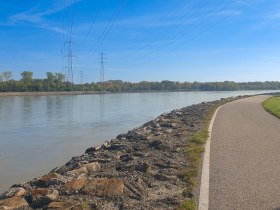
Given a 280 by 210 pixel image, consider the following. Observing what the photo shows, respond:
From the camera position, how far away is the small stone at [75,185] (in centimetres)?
658

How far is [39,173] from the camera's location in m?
12.2

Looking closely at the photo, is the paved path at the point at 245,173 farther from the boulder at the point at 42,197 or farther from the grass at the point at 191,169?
the boulder at the point at 42,197

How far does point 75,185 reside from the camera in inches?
264

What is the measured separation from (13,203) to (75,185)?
1.17 meters

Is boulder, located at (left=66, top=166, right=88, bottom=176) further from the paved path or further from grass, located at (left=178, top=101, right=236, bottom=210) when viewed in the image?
the paved path

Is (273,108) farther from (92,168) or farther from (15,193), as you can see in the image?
(15,193)

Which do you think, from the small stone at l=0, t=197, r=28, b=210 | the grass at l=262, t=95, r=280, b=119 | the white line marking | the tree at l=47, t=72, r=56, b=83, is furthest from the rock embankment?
the tree at l=47, t=72, r=56, b=83

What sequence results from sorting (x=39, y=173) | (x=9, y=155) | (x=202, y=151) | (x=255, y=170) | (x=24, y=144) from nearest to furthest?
(x=255, y=170) < (x=202, y=151) < (x=39, y=173) < (x=9, y=155) < (x=24, y=144)

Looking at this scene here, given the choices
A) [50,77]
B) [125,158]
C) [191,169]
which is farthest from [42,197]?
[50,77]

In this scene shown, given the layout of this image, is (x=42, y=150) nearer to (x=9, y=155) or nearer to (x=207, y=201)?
(x=9, y=155)

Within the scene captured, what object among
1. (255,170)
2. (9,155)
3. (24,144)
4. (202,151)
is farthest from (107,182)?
(24,144)

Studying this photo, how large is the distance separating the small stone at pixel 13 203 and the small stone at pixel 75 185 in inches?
32.4

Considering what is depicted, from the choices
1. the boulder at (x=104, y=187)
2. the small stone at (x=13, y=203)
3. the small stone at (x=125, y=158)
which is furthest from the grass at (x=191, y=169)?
the small stone at (x=13, y=203)

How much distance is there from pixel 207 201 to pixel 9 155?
11.4 metres
